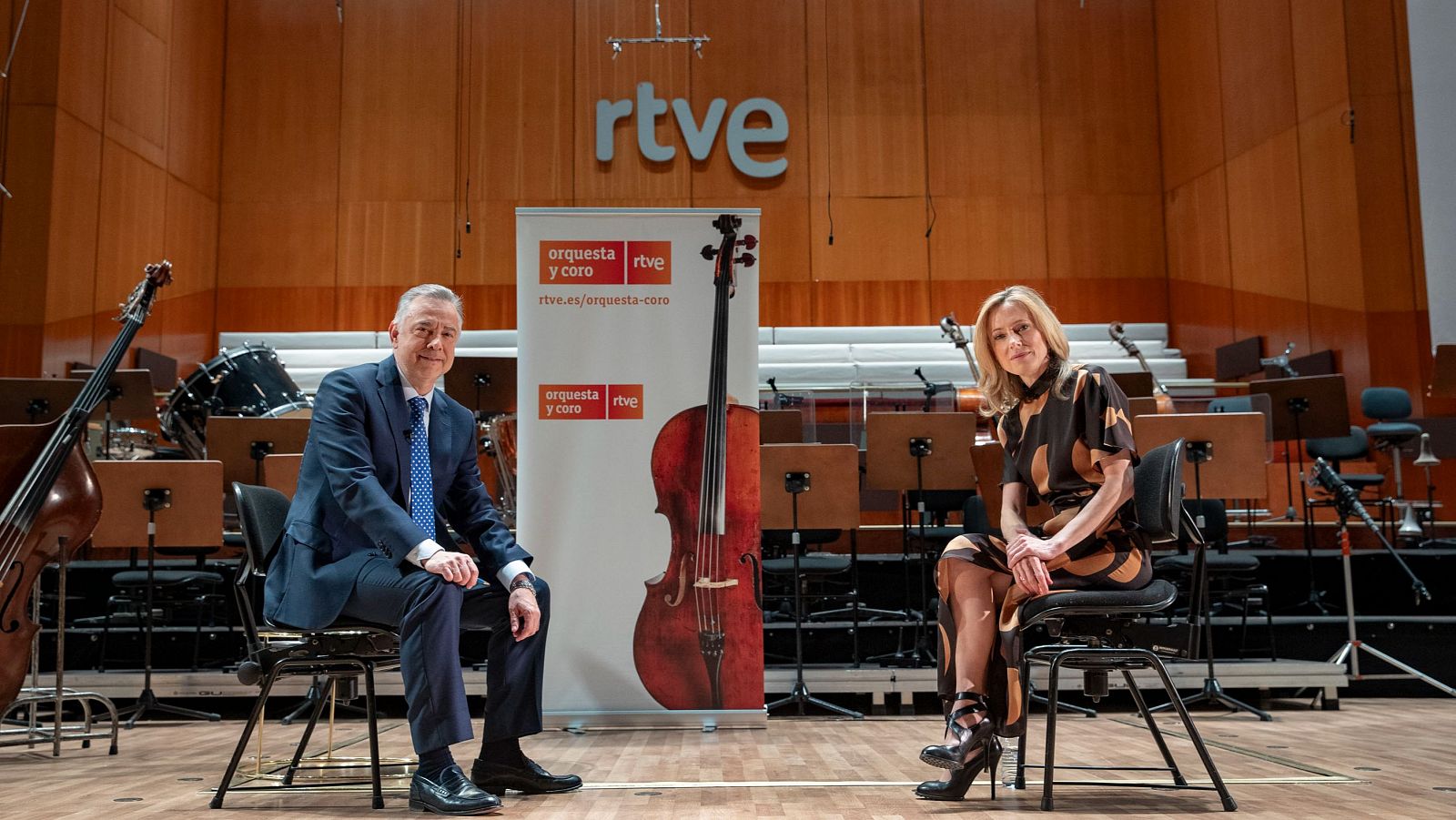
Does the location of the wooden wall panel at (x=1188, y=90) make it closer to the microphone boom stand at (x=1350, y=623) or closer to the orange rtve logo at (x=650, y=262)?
the microphone boom stand at (x=1350, y=623)

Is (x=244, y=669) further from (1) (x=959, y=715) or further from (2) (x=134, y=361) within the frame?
(2) (x=134, y=361)

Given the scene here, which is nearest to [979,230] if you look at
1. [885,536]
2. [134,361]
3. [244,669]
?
[885,536]

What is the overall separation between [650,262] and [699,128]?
6634 millimetres

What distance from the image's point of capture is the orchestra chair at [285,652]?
8.09ft

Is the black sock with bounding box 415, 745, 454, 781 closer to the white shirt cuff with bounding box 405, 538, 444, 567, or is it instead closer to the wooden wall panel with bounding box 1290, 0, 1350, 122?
the white shirt cuff with bounding box 405, 538, 444, 567

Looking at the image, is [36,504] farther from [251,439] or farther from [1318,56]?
[1318,56]

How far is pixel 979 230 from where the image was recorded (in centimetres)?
1030

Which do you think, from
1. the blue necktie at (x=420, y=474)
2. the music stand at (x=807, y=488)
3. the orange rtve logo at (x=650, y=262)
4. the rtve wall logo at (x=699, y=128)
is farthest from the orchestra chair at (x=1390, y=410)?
the blue necktie at (x=420, y=474)

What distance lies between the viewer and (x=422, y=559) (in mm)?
2404

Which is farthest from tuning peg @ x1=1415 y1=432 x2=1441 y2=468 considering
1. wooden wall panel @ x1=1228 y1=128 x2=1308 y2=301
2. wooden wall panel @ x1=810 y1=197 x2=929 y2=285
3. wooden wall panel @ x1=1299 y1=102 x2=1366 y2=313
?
wooden wall panel @ x1=810 y1=197 x2=929 y2=285

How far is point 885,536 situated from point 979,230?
4633 millimetres

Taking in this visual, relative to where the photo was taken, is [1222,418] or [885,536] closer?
[1222,418]

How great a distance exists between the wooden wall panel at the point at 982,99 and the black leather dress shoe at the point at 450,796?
8.69m

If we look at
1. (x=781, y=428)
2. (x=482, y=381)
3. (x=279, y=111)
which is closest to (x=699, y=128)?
(x=279, y=111)
